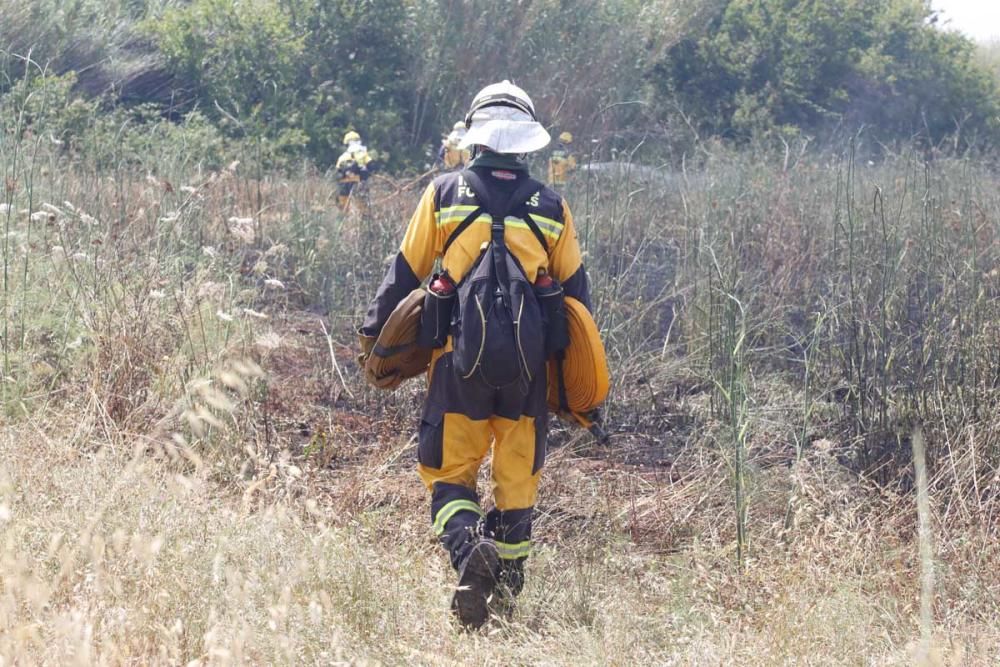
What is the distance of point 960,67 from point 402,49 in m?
10.8

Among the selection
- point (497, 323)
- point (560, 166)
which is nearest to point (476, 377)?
point (497, 323)

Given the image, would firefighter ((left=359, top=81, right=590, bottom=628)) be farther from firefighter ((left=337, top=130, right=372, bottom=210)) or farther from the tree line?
the tree line

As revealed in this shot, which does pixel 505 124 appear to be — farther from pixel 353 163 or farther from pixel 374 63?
pixel 374 63

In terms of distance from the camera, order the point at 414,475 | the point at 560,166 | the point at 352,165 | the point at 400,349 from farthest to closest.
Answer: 1. the point at 352,165
2. the point at 560,166
3. the point at 414,475
4. the point at 400,349

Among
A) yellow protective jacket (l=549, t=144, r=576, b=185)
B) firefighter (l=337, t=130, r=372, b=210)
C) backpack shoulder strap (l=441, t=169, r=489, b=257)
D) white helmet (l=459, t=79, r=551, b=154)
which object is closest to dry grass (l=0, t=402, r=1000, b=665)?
backpack shoulder strap (l=441, t=169, r=489, b=257)

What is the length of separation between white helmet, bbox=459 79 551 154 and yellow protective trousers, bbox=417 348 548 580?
0.68 m

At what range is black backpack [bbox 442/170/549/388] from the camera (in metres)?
3.43

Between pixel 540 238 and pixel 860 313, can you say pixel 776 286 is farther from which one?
pixel 540 238

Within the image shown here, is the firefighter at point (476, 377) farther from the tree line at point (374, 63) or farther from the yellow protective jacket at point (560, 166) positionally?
the tree line at point (374, 63)

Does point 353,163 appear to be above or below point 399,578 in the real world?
below

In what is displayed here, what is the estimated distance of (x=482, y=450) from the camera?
3.72 m

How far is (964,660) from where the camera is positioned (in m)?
3.22

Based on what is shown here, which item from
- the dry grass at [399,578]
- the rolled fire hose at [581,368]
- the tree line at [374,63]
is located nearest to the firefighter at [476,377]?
the rolled fire hose at [581,368]

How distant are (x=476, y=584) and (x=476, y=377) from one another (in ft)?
2.00
